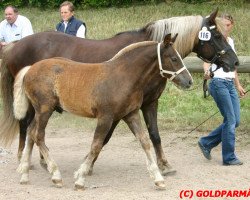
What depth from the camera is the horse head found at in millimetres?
6645

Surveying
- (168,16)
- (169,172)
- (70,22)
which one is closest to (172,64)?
(169,172)

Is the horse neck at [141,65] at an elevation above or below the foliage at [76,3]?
above

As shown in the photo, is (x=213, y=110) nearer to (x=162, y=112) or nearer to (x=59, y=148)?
(x=162, y=112)

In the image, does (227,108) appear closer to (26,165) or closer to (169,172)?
(169,172)

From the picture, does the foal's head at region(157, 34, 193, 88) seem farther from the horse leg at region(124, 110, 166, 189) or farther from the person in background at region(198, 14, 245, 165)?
the person in background at region(198, 14, 245, 165)

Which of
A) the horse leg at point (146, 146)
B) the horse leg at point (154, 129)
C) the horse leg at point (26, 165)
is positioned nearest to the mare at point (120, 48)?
the horse leg at point (154, 129)

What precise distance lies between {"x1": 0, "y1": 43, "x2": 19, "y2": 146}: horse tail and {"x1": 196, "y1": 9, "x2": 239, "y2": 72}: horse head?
2594 millimetres

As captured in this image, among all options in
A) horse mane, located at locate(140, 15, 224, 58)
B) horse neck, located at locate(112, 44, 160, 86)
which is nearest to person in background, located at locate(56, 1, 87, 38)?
horse mane, located at locate(140, 15, 224, 58)

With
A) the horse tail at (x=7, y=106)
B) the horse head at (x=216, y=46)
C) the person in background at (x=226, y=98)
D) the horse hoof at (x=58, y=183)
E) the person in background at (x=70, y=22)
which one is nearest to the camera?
the horse hoof at (x=58, y=183)

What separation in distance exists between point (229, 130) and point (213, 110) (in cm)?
338

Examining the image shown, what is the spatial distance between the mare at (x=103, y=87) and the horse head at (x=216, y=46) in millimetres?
763

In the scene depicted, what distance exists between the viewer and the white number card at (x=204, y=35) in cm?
665

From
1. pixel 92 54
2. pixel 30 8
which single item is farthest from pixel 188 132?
pixel 30 8

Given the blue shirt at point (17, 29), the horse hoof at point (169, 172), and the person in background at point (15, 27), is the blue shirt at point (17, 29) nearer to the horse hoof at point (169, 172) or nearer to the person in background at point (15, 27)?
the person in background at point (15, 27)
